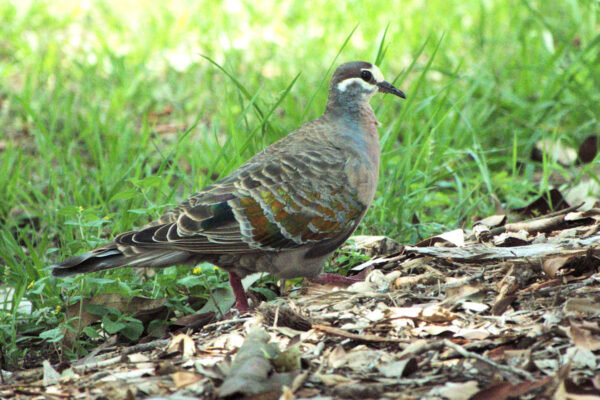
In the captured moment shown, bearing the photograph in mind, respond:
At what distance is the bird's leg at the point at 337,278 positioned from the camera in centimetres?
392

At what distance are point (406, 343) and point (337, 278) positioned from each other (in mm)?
1185

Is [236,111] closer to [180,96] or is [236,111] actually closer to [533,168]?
[180,96]

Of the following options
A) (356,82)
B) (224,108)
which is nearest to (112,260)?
(356,82)

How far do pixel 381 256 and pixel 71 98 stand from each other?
11.2 feet

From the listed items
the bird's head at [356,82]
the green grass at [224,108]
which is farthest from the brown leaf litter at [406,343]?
the bird's head at [356,82]

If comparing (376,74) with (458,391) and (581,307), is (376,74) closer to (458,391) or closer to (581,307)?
(581,307)

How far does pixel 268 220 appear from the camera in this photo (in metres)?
3.84

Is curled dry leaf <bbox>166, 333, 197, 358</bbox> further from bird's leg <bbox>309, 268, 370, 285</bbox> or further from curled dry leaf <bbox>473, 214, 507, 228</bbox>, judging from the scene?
curled dry leaf <bbox>473, 214, 507, 228</bbox>

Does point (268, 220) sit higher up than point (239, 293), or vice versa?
point (268, 220)

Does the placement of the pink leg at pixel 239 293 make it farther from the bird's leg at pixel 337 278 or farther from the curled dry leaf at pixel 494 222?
the curled dry leaf at pixel 494 222

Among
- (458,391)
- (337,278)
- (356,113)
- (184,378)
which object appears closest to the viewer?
(458,391)

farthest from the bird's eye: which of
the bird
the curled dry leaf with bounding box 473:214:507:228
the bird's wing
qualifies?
the curled dry leaf with bounding box 473:214:507:228

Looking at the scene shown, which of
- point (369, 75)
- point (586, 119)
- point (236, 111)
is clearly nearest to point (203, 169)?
point (236, 111)

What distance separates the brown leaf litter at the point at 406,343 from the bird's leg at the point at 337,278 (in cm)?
11
